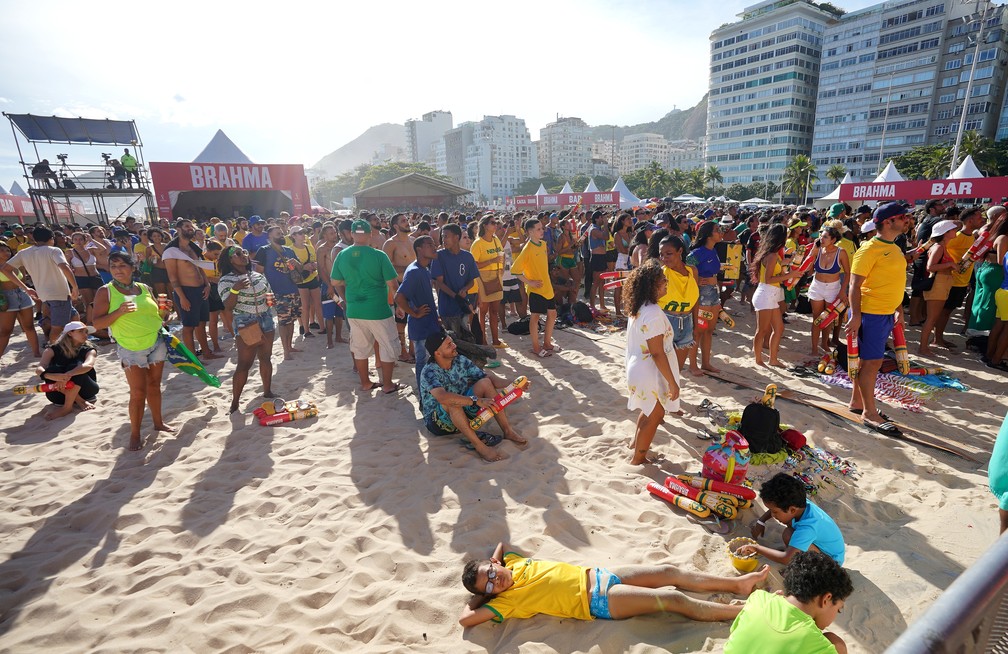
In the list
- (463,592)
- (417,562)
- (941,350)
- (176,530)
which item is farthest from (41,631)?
(941,350)

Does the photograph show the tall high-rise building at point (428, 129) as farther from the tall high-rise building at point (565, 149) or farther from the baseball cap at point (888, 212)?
the baseball cap at point (888, 212)

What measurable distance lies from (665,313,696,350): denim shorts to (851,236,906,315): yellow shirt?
1498mm

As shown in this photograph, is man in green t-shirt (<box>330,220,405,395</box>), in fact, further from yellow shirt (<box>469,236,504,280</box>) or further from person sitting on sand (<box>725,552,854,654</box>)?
person sitting on sand (<box>725,552,854,654</box>)

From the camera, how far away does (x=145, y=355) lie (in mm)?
4375

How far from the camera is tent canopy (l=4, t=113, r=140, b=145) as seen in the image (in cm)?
1945

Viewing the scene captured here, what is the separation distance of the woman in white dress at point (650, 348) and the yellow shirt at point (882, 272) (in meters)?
1.97

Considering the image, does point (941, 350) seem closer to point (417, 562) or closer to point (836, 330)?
point (836, 330)

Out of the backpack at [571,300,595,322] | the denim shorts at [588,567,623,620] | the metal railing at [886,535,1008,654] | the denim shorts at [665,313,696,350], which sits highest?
the metal railing at [886,535,1008,654]

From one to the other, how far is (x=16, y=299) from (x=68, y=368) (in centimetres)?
211

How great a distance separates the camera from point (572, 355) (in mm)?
6859

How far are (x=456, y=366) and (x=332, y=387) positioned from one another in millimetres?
2380

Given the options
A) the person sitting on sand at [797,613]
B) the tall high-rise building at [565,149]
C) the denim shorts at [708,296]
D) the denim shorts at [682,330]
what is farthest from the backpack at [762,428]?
the tall high-rise building at [565,149]

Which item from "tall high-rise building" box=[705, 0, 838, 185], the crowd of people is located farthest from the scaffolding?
"tall high-rise building" box=[705, 0, 838, 185]

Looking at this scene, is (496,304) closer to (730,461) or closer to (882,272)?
(730,461)
